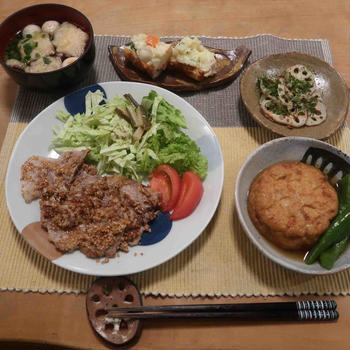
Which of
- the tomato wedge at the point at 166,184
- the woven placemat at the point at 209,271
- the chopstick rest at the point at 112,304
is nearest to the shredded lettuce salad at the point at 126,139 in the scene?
the tomato wedge at the point at 166,184

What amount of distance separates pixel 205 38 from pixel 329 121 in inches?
54.5

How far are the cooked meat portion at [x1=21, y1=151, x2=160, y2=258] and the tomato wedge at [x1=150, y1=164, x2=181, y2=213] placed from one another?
0.07m

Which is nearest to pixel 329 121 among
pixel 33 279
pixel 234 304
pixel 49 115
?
pixel 234 304

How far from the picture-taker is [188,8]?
3.36 m

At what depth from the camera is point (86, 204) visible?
2.08m

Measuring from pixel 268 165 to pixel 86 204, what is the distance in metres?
1.22

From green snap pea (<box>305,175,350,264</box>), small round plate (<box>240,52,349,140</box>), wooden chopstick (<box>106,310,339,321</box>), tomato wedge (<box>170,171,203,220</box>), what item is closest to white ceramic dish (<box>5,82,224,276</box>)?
tomato wedge (<box>170,171,203,220</box>)

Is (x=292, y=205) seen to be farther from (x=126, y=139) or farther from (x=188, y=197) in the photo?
(x=126, y=139)

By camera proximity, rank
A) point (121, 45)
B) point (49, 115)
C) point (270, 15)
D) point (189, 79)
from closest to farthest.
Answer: point (49, 115) → point (189, 79) → point (121, 45) → point (270, 15)

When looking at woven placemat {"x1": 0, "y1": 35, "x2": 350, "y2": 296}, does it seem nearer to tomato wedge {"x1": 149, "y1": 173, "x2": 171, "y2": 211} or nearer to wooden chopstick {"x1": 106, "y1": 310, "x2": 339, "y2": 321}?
wooden chopstick {"x1": 106, "y1": 310, "x2": 339, "y2": 321}

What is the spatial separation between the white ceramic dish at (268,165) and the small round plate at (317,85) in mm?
282

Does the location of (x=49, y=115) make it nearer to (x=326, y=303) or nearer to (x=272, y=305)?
Result: (x=272, y=305)

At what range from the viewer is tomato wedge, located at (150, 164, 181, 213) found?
7.06 feet

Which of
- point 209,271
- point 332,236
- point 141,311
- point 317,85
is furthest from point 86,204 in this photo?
point 317,85
